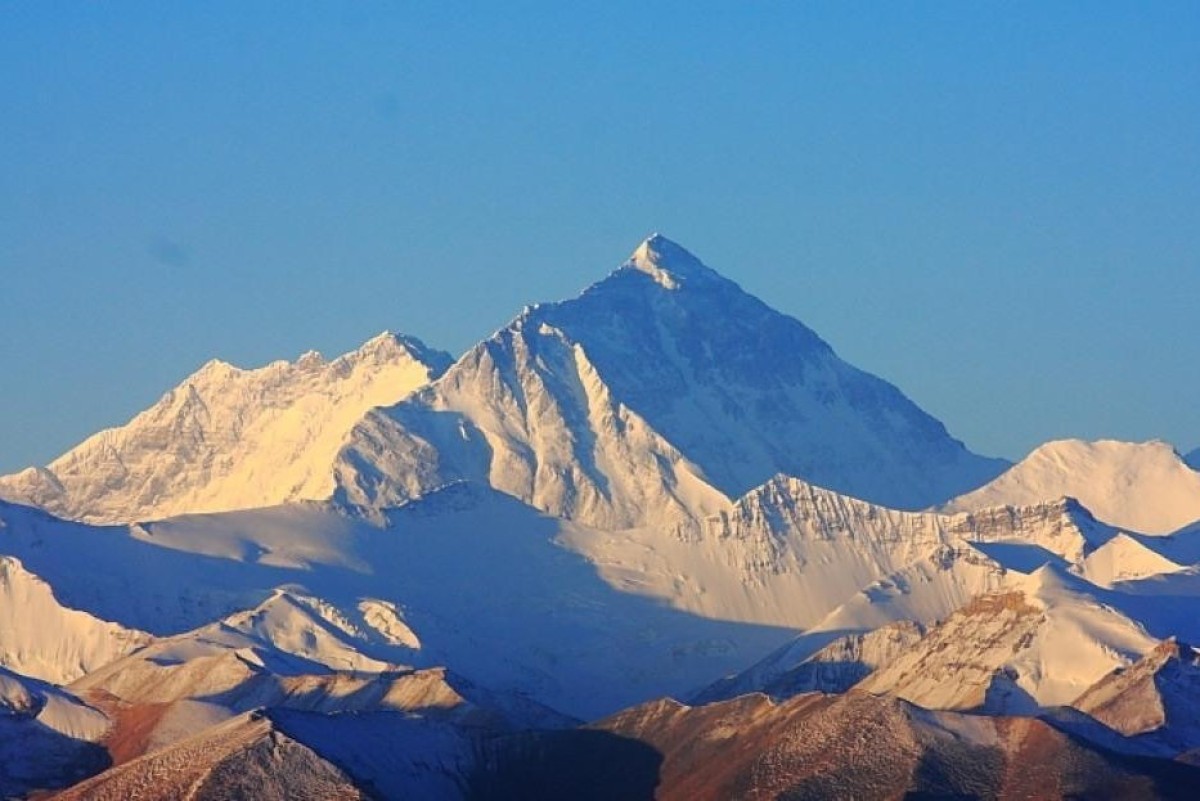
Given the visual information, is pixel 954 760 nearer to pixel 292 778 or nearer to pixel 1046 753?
pixel 1046 753

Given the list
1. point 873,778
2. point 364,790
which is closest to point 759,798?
point 873,778

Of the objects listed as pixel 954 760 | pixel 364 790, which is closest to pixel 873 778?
pixel 954 760

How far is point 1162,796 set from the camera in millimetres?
188875

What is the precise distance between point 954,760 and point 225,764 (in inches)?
1527

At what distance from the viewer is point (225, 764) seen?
199 metres

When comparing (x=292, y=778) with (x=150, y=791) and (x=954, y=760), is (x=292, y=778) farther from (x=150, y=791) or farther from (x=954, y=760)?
(x=954, y=760)

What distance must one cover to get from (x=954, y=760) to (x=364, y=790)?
31.4 metres

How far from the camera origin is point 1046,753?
7805 inches

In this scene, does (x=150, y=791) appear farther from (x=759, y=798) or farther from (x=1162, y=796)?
(x=1162, y=796)

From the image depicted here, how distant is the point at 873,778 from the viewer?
196250mm

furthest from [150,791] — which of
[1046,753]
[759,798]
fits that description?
[1046,753]

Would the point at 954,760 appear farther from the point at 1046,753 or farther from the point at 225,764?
the point at 225,764

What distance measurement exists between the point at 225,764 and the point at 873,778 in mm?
34396

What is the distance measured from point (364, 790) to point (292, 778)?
12.7 ft
